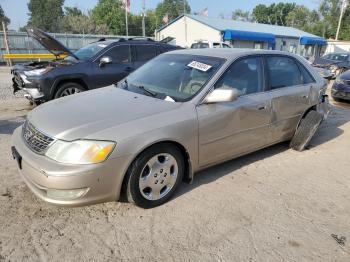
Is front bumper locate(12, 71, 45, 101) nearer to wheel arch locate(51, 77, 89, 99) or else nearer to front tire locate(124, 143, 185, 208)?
wheel arch locate(51, 77, 89, 99)

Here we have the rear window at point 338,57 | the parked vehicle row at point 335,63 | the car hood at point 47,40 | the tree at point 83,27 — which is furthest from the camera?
the tree at point 83,27

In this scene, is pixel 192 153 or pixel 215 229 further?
A: pixel 192 153

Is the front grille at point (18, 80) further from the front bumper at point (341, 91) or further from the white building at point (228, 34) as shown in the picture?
the white building at point (228, 34)

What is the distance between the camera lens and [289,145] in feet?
17.1

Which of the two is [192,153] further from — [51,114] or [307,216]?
[51,114]

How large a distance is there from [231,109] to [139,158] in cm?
138

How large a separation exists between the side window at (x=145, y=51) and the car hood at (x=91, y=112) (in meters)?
4.07

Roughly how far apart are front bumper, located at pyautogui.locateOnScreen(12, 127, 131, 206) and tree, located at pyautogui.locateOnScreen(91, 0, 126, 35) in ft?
215

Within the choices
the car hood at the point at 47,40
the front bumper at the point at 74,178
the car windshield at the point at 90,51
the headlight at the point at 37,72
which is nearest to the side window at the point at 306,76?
the front bumper at the point at 74,178

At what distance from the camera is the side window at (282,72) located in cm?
442

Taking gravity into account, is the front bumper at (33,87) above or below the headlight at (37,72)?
below

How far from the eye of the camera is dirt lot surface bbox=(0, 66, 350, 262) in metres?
2.66

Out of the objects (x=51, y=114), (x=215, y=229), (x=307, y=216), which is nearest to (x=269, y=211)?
(x=307, y=216)

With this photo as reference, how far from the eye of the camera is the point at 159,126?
10.2 feet
